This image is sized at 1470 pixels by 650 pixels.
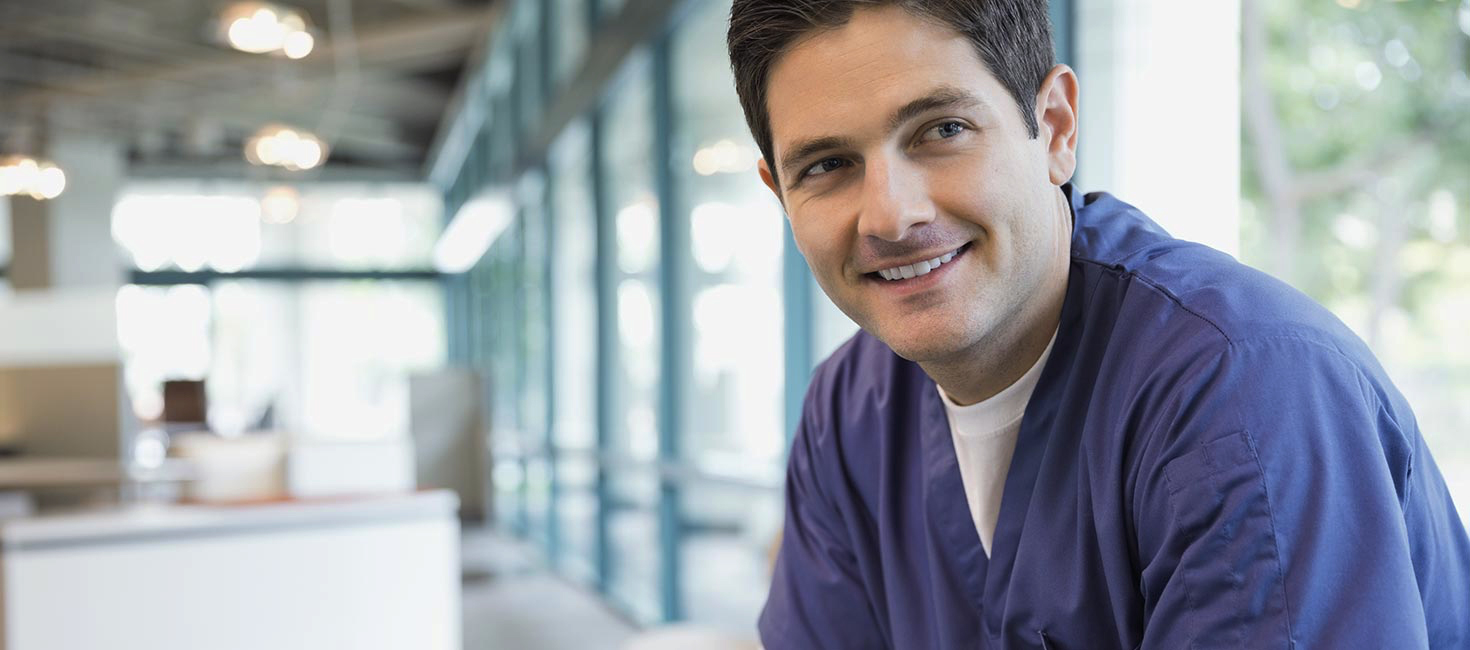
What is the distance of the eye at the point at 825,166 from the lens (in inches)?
40.7

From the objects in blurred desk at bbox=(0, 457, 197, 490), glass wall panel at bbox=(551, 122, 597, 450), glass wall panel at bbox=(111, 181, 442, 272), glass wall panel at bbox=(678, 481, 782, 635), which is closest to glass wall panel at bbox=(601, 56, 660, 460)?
glass wall panel at bbox=(551, 122, 597, 450)

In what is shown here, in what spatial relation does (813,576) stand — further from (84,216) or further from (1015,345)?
(84,216)

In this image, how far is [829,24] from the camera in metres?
1.01

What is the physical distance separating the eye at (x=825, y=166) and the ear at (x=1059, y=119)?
0.19 m

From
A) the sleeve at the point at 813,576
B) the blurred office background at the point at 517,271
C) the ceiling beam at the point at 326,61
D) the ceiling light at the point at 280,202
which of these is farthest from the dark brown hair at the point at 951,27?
the ceiling light at the point at 280,202

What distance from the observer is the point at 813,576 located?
4.55ft

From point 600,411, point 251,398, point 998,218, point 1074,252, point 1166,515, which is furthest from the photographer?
point 251,398

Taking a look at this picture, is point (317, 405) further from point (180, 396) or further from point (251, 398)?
point (180, 396)

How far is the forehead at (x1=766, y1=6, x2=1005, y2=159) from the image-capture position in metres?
0.98

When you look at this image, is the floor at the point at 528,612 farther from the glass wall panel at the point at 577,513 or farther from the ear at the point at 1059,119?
the ear at the point at 1059,119

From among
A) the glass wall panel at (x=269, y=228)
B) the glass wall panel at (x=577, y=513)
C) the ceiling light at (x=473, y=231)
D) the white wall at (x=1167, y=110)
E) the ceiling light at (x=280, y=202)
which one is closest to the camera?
the white wall at (x=1167, y=110)

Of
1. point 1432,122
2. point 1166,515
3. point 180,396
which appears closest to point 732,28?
point 1166,515

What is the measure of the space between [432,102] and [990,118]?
509 inches

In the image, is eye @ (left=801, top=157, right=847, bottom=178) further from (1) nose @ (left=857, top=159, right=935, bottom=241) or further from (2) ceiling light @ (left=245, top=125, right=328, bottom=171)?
(2) ceiling light @ (left=245, top=125, right=328, bottom=171)
